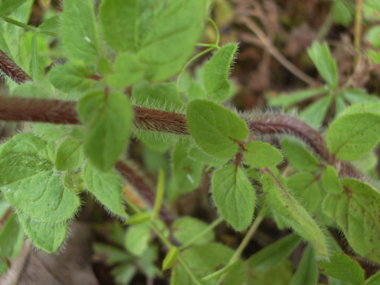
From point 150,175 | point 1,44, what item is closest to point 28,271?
point 150,175

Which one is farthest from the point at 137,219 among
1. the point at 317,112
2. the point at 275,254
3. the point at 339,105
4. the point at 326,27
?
the point at 326,27

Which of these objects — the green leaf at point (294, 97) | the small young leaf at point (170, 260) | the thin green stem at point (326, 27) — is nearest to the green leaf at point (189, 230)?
the small young leaf at point (170, 260)

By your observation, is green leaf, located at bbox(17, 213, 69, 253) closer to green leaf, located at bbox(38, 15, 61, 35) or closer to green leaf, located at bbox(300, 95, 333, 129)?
green leaf, located at bbox(38, 15, 61, 35)

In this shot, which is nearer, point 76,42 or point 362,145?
point 76,42

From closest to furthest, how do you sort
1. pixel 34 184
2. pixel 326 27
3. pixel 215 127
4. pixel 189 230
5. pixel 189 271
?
pixel 215 127 < pixel 34 184 < pixel 189 271 < pixel 189 230 < pixel 326 27

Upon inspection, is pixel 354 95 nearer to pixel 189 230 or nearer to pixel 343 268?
pixel 343 268

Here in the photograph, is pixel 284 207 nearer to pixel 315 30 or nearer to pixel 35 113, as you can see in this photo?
pixel 35 113

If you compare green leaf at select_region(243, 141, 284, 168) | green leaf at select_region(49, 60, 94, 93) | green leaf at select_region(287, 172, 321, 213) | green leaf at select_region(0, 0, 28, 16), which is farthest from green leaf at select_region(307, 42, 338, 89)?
green leaf at select_region(0, 0, 28, 16)
